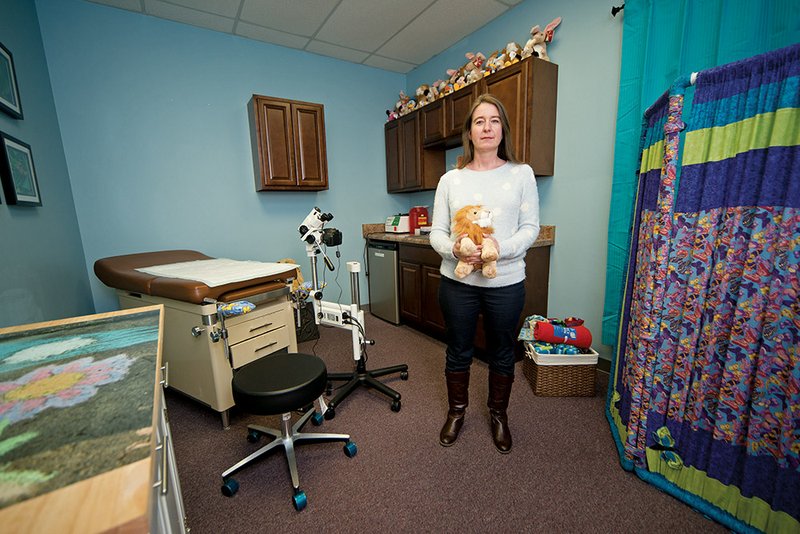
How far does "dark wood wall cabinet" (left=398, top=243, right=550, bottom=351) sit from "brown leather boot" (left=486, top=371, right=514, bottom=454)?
0.76 meters

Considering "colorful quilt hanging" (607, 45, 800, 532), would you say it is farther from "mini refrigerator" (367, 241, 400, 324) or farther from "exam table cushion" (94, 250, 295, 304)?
"mini refrigerator" (367, 241, 400, 324)

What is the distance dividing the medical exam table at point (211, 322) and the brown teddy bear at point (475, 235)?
1.05m

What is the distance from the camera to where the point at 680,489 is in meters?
1.27

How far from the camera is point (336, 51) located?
3.14 m

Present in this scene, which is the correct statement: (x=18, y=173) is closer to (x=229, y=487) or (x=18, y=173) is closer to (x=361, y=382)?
(x=229, y=487)

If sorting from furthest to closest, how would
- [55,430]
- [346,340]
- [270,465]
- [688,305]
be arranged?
[346,340], [270,465], [688,305], [55,430]

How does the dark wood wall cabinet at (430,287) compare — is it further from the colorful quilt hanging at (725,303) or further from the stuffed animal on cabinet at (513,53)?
the stuffed animal on cabinet at (513,53)

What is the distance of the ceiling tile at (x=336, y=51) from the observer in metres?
3.01

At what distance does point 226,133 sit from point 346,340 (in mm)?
2114

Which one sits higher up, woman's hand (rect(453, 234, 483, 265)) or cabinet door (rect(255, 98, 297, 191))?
cabinet door (rect(255, 98, 297, 191))

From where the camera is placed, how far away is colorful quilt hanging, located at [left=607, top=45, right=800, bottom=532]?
3.28 ft

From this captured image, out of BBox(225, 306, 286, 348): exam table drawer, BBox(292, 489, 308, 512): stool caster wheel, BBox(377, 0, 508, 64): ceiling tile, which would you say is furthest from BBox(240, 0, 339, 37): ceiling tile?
BBox(292, 489, 308, 512): stool caster wheel

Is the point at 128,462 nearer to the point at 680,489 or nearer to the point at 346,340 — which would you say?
the point at 680,489

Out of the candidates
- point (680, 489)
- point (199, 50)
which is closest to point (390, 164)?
point (199, 50)
